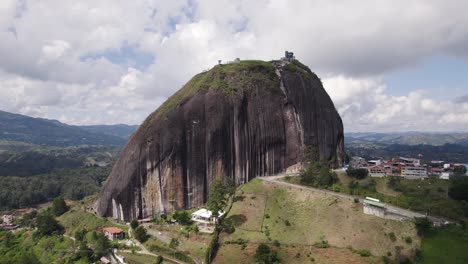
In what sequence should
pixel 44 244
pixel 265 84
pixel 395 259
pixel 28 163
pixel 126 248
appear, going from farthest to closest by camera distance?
pixel 28 163 → pixel 265 84 → pixel 44 244 → pixel 126 248 → pixel 395 259

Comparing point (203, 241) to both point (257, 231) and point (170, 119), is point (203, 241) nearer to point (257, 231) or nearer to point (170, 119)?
point (257, 231)

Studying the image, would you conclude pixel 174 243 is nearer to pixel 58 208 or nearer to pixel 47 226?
pixel 47 226

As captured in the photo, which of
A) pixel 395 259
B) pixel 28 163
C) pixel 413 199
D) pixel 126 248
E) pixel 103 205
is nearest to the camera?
pixel 395 259

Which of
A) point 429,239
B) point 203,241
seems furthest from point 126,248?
point 429,239

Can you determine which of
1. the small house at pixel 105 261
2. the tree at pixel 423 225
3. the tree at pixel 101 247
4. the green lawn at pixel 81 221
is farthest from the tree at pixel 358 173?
the tree at pixel 101 247

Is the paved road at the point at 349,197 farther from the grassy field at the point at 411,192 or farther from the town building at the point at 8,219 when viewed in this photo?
the town building at the point at 8,219

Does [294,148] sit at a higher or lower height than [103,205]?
higher

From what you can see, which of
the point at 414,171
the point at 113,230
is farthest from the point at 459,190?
the point at 113,230
